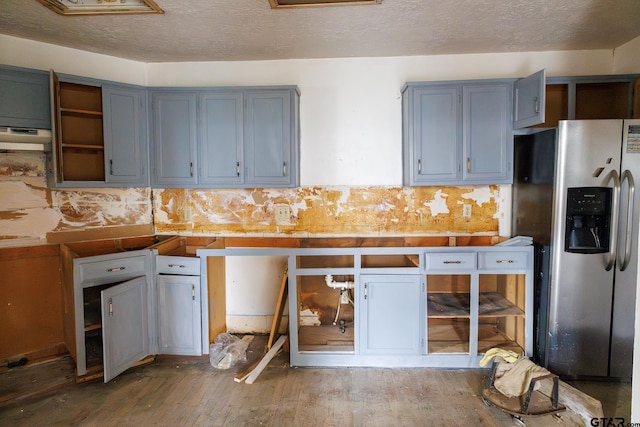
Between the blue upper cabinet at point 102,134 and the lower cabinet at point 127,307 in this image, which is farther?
the blue upper cabinet at point 102,134

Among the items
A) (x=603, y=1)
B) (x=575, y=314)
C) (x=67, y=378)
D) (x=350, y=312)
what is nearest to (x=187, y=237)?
A: (x=67, y=378)

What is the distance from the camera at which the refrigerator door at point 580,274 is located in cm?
237

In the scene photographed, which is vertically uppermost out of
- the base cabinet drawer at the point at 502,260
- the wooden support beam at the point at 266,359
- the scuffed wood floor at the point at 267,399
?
A: the base cabinet drawer at the point at 502,260

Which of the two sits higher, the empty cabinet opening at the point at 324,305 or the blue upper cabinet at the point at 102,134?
the blue upper cabinet at the point at 102,134

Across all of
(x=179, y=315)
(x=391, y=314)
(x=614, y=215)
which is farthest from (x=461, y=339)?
(x=179, y=315)

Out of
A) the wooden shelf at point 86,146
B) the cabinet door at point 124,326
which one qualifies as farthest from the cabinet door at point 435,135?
the wooden shelf at point 86,146

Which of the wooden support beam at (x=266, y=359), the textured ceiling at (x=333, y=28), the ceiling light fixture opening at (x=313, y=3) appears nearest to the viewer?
the ceiling light fixture opening at (x=313, y=3)

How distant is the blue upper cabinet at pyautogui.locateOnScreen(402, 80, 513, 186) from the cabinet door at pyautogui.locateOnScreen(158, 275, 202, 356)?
2.03 m

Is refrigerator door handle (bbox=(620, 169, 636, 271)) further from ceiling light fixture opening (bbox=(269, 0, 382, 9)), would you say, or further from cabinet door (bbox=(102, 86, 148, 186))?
cabinet door (bbox=(102, 86, 148, 186))

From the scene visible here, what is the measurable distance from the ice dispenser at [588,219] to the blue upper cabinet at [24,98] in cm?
378

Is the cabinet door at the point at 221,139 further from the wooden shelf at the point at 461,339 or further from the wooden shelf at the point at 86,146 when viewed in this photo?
the wooden shelf at the point at 461,339

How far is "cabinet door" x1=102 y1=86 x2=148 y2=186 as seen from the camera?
2.84 m

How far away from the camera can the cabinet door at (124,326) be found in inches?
96.7

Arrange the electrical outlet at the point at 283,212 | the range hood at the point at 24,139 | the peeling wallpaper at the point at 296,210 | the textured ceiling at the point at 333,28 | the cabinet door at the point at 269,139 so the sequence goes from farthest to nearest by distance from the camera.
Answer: the electrical outlet at the point at 283,212
the peeling wallpaper at the point at 296,210
the cabinet door at the point at 269,139
the range hood at the point at 24,139
the textured ceiling at the point at 333,28
